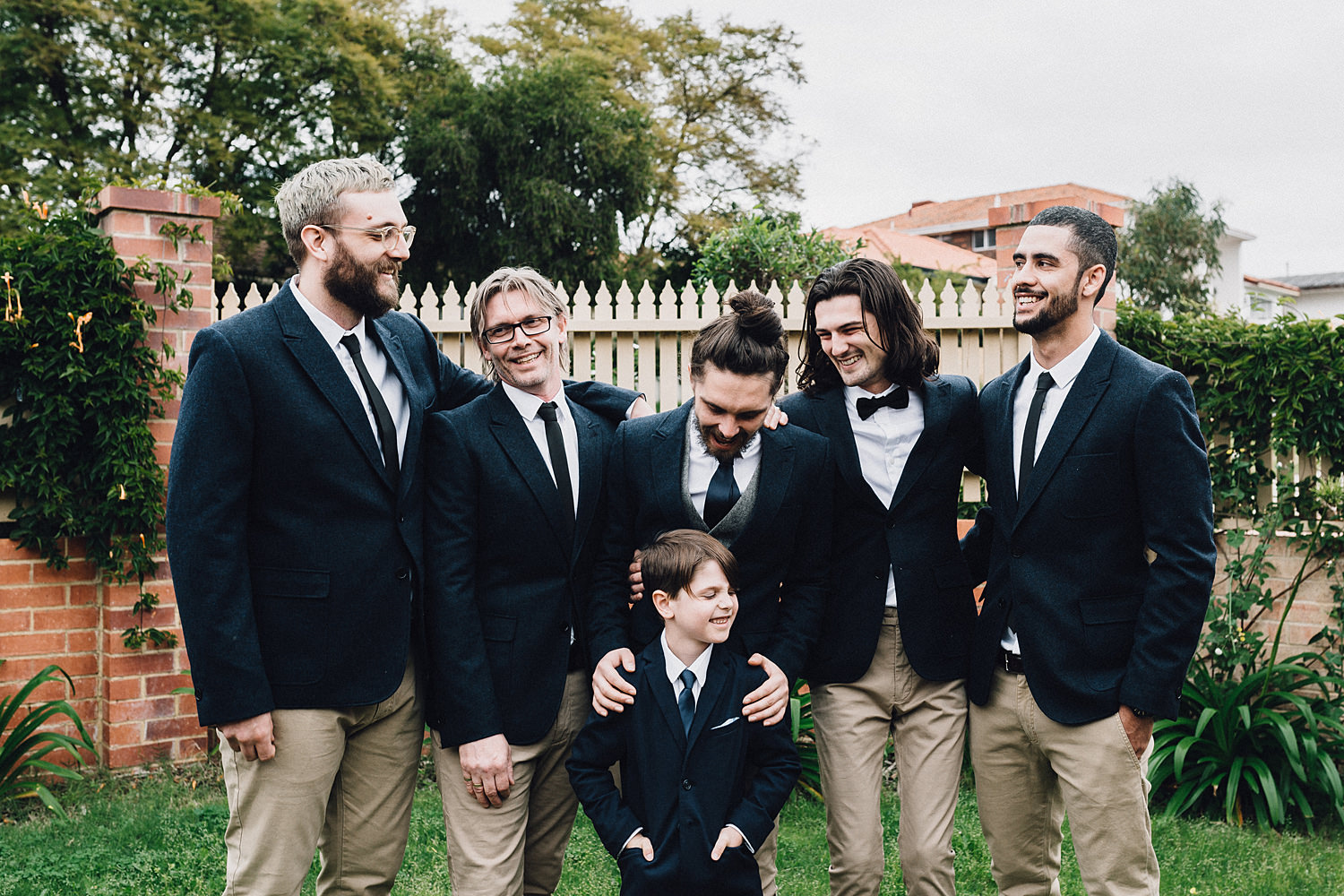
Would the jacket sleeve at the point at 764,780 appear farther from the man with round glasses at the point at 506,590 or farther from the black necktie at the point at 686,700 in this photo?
the man with round glasses at the point at 506,590

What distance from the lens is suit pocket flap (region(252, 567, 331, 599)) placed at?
2598mm

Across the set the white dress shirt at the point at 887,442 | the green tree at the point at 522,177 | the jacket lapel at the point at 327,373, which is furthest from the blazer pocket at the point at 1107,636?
the green tree at the point at 522,177

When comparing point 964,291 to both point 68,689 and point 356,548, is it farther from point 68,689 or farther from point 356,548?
point 68,689

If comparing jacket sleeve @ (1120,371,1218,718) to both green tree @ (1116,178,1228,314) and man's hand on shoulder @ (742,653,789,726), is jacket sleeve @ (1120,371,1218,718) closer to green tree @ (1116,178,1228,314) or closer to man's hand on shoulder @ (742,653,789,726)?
man's hand on shoulder @ (742,653,789,726)

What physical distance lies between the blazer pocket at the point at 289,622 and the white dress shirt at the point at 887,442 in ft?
5.31

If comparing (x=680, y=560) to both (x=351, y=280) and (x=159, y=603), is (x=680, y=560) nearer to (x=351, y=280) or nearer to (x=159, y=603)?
(x=351, y=280)

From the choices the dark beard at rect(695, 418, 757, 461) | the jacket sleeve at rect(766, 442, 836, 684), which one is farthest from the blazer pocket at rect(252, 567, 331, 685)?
the jacket sleeve at rect(766, 442, 836, 684)

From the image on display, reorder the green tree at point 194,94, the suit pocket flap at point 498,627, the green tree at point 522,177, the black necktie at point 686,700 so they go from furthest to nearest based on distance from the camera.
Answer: the green tree at point 522,177 < the green tree at point 194,94 < the suit pocket flap at point 498,627 < the black necktie at point 686,700

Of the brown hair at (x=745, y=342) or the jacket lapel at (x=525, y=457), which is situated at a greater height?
the brown hair at (x=745, y=342)

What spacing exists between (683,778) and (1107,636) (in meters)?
1.23

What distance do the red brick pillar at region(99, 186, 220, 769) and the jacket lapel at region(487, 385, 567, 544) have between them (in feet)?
9.19

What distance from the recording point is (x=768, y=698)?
2.74 meters

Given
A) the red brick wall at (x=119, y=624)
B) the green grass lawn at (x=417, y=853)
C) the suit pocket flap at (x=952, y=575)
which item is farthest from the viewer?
the red brick wall at (x=119, y=624)

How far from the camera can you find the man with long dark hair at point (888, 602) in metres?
3.01
